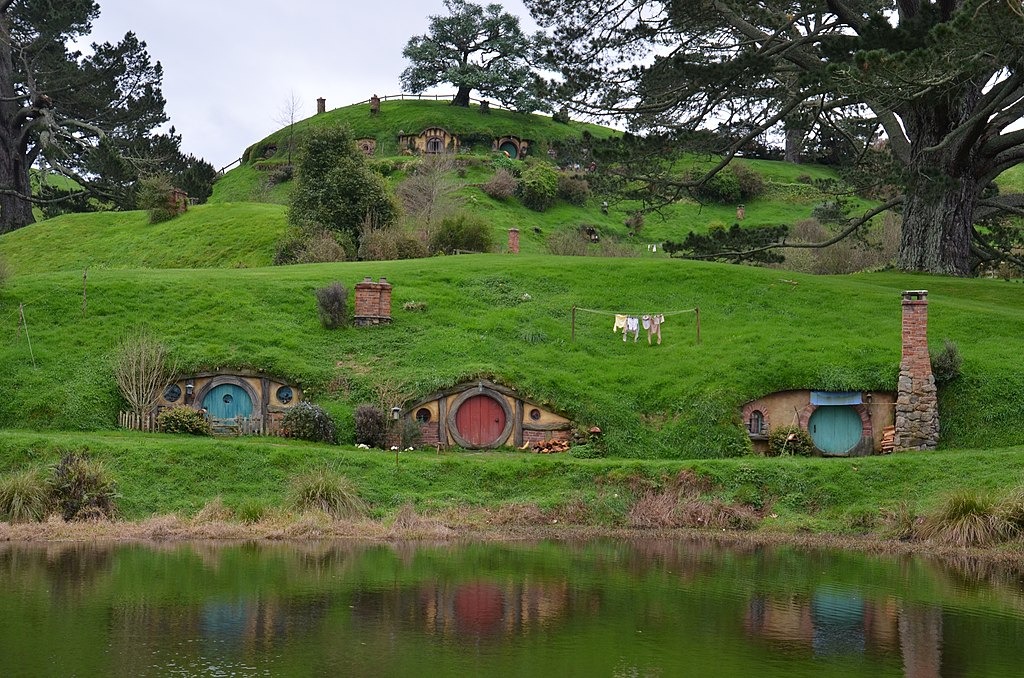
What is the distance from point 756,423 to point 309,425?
14.4m

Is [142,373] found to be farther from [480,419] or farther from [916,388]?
[916,388]

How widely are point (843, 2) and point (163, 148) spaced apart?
43.3 m

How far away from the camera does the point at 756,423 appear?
117 ft

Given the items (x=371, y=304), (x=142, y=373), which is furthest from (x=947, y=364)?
(x=142, y=373)

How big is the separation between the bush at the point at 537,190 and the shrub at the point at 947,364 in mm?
53618

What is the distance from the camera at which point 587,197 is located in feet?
298

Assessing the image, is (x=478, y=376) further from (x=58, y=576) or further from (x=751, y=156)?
(x=751, y=156)

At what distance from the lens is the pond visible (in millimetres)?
16359

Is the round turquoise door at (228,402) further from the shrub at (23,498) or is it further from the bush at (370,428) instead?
the shrub at (23,498)

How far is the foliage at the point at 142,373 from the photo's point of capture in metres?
35.5

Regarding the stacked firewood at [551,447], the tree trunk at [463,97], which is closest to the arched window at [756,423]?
the stacked firewood at [551,447]

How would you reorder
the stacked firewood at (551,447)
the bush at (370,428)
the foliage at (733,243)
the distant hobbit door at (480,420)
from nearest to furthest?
the bush at (370,428), the stacked firewood at (551,447), the distant hobbit door at (480,420), the foliage at (733,243)

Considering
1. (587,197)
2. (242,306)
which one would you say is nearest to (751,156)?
(587,197)

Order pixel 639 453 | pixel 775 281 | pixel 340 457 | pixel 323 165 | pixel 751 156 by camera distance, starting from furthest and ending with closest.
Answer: pixel 751 156 < pixel 323 165 < pixel 775 281 < pixel 639 453 < pixel 340 457
